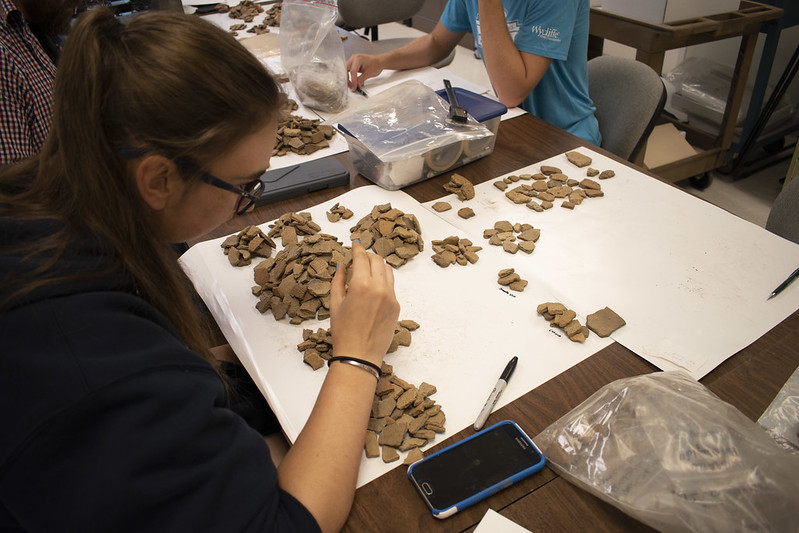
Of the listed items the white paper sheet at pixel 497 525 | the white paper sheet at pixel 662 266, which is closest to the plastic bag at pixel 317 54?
the white paper sheet at pixel 662 266

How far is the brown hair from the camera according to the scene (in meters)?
0.65

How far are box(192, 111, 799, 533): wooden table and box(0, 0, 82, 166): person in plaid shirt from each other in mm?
567

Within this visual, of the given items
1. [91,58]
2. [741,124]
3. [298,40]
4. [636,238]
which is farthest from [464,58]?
[91,58]

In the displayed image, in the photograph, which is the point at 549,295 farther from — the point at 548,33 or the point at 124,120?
the point at 548,33

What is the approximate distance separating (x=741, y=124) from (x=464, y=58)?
216 centimetres

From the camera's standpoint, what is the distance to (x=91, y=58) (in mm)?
645

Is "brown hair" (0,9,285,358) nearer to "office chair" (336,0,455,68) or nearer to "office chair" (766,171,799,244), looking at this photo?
"office chair" (766,171,799,244)

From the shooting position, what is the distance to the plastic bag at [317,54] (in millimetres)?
1784

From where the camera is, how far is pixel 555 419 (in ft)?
2.77

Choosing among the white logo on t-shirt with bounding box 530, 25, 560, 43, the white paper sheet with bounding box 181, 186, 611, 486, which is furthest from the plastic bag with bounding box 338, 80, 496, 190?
the white logo on t-shirt with bounding box 530, 25, 560, 43

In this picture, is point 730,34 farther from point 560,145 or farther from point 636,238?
point 636,238

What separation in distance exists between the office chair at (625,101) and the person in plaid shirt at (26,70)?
1647 millimetres

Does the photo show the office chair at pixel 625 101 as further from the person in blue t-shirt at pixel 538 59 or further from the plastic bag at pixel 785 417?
the plastic bag at pixel 785 417

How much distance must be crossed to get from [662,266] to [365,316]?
0.66 meters
